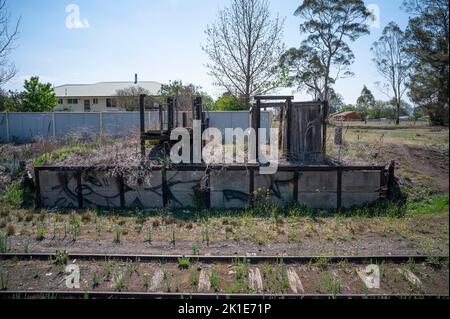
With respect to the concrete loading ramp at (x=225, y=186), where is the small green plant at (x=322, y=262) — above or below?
below

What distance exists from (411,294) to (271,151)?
810 cm

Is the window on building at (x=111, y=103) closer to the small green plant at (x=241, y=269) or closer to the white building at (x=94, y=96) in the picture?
the white building at (x=94, y=96)

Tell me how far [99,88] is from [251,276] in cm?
5148

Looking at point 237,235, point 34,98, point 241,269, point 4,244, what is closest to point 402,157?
point 237,235

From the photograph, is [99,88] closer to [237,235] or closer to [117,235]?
[117,235]

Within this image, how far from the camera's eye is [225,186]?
10195 mm

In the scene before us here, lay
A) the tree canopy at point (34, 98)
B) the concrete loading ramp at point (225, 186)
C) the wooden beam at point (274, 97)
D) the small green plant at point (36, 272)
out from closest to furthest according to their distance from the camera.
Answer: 1. the small green plant at point (36, 272)
2. the concrete loading ramp at point (225, 186)
3. the wooden beam at point (274, 97)
4. the tree canopy at point (34, 98)

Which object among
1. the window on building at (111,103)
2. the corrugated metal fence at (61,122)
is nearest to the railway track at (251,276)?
the corrugated metal fence at (61,122)

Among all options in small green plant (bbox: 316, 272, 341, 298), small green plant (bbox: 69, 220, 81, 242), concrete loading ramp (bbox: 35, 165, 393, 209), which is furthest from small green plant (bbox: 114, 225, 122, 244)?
small green plant (bbox: 316, 272, 341, 298)

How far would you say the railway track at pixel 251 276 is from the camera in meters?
5.05

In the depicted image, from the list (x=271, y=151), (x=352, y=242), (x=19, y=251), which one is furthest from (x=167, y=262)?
(x=271, y=151)

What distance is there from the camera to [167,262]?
20.4 ft

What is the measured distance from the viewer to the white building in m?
47.3

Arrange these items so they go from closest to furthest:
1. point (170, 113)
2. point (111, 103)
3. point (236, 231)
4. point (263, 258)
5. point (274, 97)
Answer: point (263, 258)
point (236, 231)
point (274, 97)
point (170, 113)
point (111, 103)
